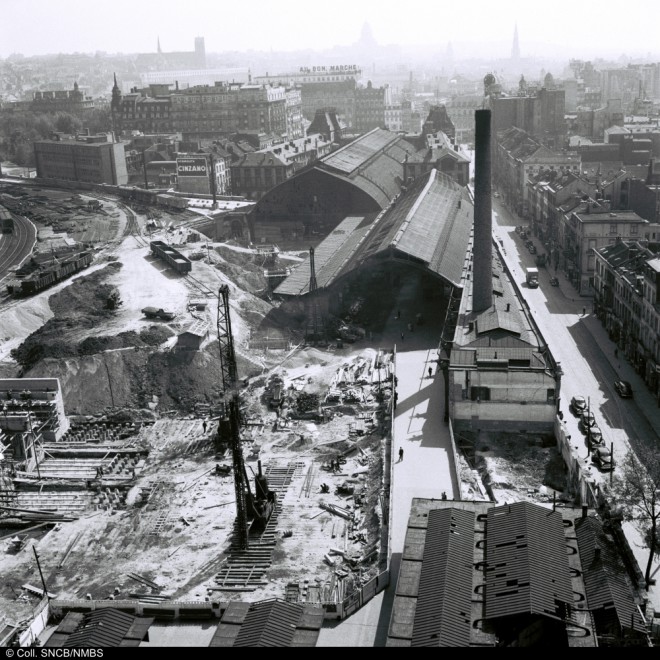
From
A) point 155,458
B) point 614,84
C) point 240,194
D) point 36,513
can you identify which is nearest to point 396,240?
point 155,458

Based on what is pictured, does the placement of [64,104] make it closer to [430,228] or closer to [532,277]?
[430,228]

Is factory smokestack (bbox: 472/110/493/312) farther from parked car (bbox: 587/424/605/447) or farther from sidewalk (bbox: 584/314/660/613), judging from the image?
parked car (bbox: 587/424/605/447)

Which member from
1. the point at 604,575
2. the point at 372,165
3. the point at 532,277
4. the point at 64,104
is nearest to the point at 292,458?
the point at 604,575

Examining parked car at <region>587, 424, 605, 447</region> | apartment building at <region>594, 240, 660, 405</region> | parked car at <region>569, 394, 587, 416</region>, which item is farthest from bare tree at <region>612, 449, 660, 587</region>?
apartment building at <region>594, 240, 660, 405</region>

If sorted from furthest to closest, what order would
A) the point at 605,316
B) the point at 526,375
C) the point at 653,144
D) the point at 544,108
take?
1. the point at 544,108
2. the point at 653,144
3. the point at 605,316
4. the point at 526,375

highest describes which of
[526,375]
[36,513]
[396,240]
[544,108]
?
[544,108]

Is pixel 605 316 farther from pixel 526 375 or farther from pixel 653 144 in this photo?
pixel 653 144

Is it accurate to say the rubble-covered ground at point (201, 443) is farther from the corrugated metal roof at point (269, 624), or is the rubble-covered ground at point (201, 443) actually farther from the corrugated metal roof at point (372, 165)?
the corrugated metal roof at point (372, 165)
